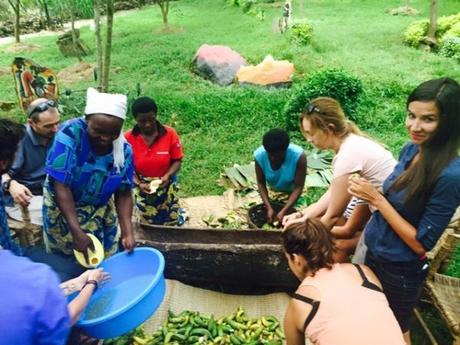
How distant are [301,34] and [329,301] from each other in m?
11.4

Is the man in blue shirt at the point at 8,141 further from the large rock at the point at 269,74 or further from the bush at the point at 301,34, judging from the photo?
the bush at the point at 301,34

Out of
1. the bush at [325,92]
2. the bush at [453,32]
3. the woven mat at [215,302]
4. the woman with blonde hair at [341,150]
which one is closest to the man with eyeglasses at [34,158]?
the woven mat at [215,302]

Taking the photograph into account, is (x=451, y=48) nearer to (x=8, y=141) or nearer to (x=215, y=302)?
(x=215, y=302)

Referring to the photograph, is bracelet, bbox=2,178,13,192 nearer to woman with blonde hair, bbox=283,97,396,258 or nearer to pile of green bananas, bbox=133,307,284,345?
pile of green bananas, bbox=133,307,284,345

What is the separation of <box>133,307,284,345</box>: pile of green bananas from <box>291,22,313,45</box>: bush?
32.7 feet

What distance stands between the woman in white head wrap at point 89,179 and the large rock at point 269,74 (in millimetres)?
6638

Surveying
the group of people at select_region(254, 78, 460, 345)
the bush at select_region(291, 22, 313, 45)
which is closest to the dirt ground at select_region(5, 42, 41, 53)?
the bush at select_region(291, 22, 313, 45)

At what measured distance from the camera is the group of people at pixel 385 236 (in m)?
2.12

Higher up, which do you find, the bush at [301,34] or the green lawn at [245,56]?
the bush at [301,34]

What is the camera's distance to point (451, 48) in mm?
11750

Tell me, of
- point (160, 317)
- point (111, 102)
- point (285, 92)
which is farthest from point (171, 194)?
point (285, 92)

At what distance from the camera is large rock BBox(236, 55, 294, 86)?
9.39m

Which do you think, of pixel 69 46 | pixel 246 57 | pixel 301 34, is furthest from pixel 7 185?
pixel 69 46

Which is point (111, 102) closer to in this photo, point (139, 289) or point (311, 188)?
point (139, 289)
